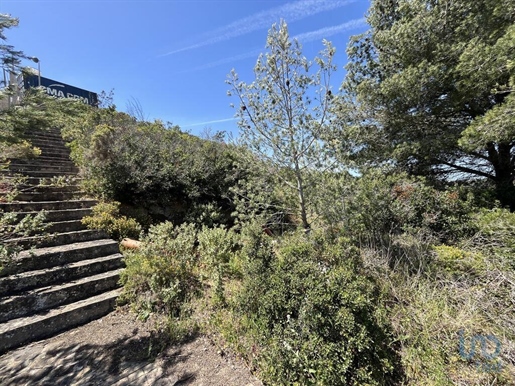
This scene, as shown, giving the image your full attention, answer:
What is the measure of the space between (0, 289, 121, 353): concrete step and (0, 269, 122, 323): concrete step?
102mm

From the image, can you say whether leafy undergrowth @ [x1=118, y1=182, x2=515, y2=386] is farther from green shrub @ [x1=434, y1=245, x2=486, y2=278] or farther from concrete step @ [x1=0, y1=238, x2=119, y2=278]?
concrete step @ [x1=0, y1=238, x2=119, y2=278]

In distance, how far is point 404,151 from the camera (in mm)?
6543

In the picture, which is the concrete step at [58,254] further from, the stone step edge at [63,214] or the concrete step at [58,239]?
the stone step edge at [63,214]

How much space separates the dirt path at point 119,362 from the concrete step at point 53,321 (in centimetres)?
11

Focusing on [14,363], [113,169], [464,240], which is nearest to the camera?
[14,363]

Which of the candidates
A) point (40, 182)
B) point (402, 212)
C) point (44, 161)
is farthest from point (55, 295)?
point (402, 212)

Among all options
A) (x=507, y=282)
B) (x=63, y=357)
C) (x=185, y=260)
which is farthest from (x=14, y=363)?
(x=507, y=282)

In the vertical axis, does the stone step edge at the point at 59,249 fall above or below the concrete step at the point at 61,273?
above

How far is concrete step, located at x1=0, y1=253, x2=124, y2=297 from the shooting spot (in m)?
3.01

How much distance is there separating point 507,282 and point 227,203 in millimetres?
6208

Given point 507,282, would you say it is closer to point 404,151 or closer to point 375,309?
point 375,309

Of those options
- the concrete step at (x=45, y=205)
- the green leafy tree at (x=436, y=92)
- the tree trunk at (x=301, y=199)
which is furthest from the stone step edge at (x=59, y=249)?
the green leafy tree at (x=436, y=92)

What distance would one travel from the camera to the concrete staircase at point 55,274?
9.23ft

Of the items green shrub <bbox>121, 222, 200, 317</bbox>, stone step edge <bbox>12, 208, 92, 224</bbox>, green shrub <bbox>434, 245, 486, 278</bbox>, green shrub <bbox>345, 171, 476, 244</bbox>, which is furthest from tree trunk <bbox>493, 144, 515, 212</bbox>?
stone step edge <bbox>12, 208, 92, 224</bbox>
